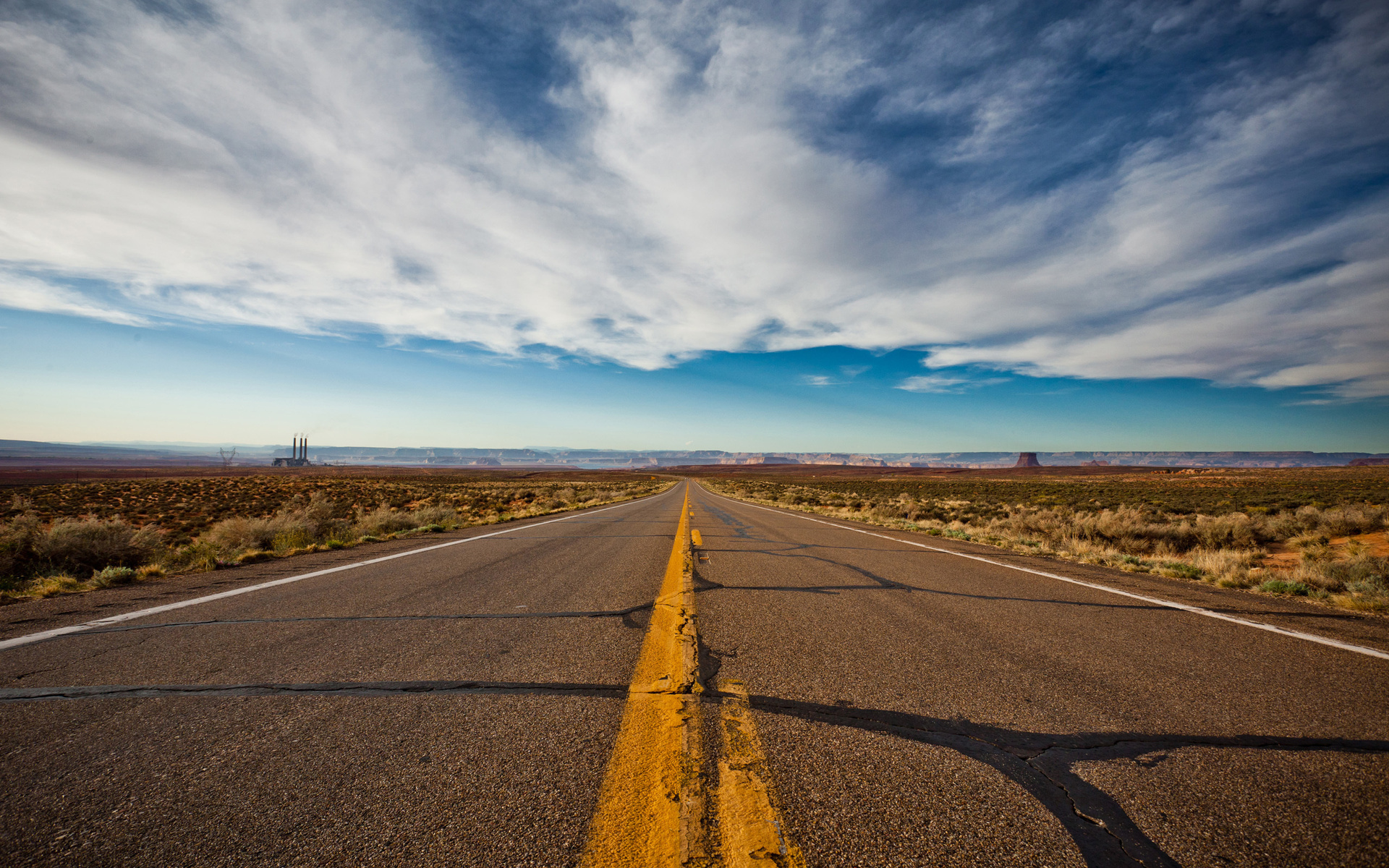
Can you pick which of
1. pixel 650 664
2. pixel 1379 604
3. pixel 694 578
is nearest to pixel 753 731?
pixel 650 664

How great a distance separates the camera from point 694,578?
6047 mm

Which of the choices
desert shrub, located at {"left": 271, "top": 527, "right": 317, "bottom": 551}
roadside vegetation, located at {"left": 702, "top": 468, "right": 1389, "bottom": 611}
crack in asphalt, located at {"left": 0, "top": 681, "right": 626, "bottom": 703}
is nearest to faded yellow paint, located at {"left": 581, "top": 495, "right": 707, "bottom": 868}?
crack in asphalt, located at {"left": 0, "top": 681, "right": 626, "bottom": 703}

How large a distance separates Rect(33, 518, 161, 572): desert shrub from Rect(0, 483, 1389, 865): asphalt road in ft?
14.1

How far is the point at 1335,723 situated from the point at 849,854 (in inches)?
111

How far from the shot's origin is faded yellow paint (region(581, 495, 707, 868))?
5.07 feet

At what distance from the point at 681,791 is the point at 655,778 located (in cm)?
12

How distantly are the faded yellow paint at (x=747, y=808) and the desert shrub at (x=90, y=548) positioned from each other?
9.65 metres

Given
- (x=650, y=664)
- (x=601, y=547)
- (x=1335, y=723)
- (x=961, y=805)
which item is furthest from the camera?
(x=601, y=547)

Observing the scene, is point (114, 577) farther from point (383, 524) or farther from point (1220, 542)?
point (1220, 542)

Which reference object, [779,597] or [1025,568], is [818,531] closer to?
[1025,568]

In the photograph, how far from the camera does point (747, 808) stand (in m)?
1.76

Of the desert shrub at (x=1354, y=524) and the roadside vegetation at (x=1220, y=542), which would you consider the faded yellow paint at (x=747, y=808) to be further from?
the desert shrub at (x=1354, y=524)

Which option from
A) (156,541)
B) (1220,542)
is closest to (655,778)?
(156,541)

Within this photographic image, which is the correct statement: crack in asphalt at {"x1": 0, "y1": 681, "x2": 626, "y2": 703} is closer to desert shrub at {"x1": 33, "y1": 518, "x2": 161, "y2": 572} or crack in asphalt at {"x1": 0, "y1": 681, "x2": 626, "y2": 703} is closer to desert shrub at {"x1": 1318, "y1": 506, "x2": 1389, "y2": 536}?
desert shrub at {"x1": 33, "y1": 518, "x2": 161, "y2": 572}
